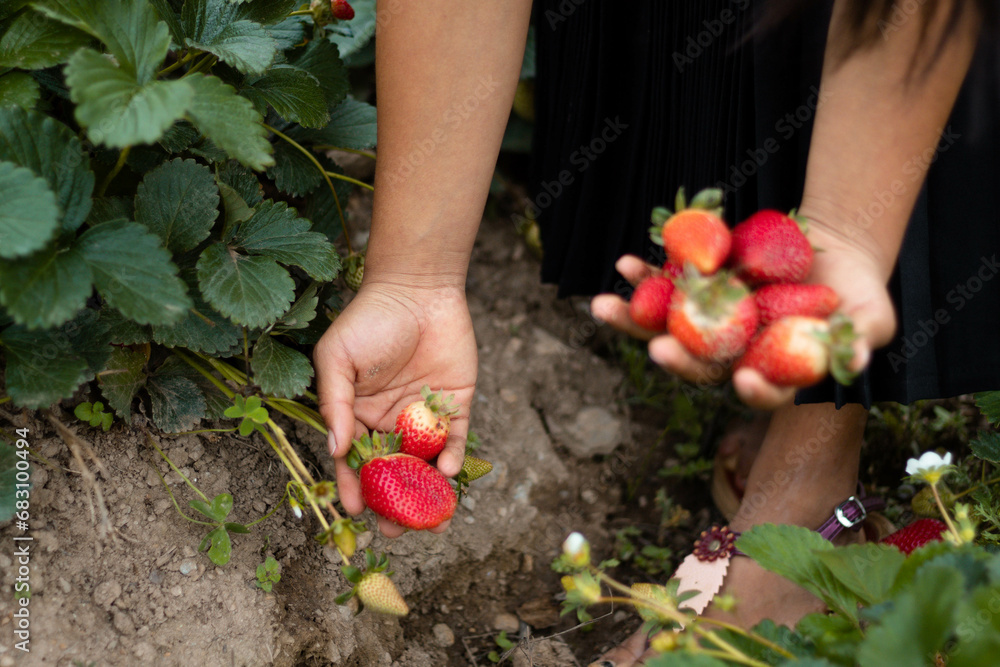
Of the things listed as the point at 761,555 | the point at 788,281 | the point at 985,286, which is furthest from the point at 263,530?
the point at 985,286

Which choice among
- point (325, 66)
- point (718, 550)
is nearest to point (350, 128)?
point (325, 66)

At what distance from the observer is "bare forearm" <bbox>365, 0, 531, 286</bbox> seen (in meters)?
1.13

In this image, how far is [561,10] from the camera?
1461 millimetres

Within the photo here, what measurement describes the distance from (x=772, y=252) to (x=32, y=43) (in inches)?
37.8

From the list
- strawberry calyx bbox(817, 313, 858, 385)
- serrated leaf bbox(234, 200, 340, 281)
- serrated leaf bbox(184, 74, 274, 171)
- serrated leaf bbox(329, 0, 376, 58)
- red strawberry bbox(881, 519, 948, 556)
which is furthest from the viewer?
serrated leaf bbox(329, 0, 376, 58)

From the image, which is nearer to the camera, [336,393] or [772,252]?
[772,252]

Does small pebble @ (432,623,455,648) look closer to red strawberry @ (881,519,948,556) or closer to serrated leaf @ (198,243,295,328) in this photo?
serrated leaf @ (198,243,295,328)

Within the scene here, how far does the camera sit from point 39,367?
0.92 metres

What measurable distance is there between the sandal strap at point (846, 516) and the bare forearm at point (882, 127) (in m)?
0.53

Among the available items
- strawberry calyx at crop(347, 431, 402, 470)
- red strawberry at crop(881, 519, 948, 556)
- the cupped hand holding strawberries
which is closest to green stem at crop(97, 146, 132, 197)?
strawberry calyx at crop(347, 431, 402, 470)

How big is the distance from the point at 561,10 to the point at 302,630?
1226 mm

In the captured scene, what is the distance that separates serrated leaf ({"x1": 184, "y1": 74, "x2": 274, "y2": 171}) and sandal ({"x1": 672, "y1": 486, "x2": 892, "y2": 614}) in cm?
99

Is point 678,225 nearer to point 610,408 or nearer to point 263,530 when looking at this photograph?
point 263,530

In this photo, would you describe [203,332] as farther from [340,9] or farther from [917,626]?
[917,626]
